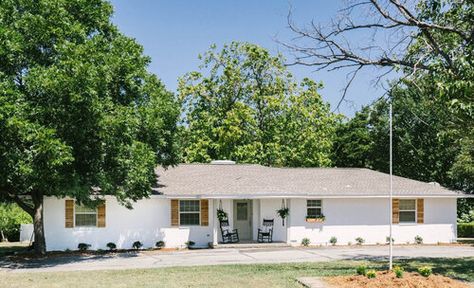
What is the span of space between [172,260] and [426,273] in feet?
31.7

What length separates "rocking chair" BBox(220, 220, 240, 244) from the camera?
82.4 feet

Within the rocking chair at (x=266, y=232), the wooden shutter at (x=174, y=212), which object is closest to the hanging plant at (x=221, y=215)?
the rocking chair at (x=266, y=232)

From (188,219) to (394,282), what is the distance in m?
14.0

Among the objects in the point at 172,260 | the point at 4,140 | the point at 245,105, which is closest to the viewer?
the point at 4,140

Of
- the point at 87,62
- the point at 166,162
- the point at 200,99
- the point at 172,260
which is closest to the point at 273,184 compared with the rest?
the point at 166,162

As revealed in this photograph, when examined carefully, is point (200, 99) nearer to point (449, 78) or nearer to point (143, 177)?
point (143, 177)

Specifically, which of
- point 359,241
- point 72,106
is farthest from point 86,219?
point 359,241

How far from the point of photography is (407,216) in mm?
26703

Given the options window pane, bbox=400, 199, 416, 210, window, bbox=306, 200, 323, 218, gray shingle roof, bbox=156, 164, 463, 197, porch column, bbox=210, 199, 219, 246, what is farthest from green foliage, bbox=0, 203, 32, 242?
window pane, bbox=400, 199, 416, 210

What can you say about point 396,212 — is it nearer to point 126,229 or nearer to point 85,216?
point 126,229

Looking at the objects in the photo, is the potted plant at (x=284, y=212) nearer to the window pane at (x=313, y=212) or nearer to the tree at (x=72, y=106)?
the window pane at (x=313, y=212)

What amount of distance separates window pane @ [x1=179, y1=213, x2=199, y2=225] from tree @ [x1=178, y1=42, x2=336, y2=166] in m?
14.7

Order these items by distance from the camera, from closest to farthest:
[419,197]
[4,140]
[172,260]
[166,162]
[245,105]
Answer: [4,140] < [172,260] < [166,162] < [419,197] < [245,105]

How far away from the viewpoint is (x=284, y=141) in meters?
41.8
